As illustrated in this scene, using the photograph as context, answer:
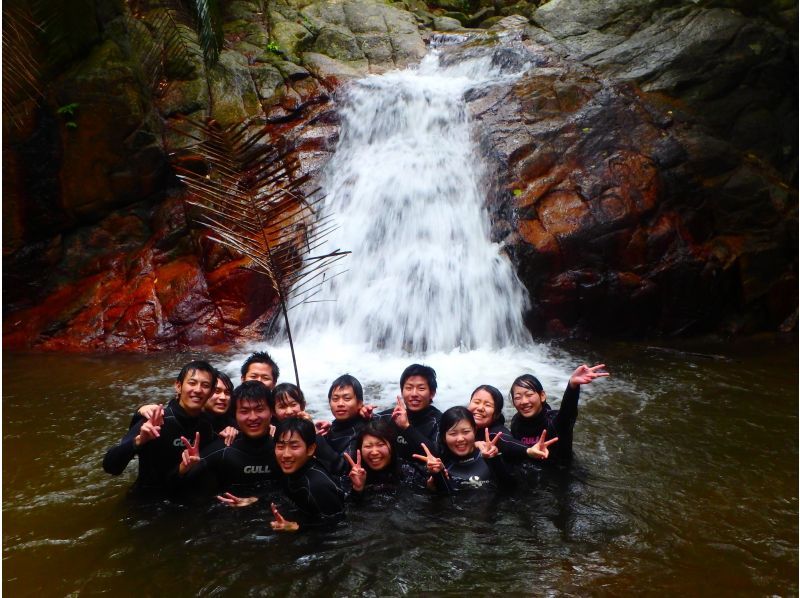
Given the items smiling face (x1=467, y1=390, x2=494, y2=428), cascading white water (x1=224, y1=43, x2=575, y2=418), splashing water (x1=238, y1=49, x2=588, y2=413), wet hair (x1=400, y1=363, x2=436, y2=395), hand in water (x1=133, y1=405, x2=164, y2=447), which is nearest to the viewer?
hand in water (x1=133, y1=405, x2=164, y2=447)

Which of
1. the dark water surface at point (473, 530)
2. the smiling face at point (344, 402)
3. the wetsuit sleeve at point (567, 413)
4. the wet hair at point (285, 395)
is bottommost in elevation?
the dark water surface at point (473, 530)

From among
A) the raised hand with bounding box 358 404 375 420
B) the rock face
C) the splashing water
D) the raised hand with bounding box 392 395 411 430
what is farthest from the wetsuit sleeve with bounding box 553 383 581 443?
the rock face

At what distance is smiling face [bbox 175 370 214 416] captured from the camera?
12.6 feet

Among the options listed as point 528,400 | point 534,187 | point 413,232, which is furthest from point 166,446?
point 534,187

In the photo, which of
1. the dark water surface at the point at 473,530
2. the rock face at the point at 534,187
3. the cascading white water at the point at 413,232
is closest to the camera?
the dark water surface at the point at 473,530

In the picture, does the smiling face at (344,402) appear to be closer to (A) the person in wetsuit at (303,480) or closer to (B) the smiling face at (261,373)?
(B) the smiling face at (261,373)

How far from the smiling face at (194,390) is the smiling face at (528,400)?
2.14 m

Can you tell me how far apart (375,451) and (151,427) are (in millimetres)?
1376

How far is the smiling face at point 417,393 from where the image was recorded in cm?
451

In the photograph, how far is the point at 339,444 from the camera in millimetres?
4398

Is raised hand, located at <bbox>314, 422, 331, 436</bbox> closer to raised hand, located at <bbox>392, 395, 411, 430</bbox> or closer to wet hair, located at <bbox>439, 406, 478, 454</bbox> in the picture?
raised hand, located at <bbox>392, 395, 411, 430</bbox>

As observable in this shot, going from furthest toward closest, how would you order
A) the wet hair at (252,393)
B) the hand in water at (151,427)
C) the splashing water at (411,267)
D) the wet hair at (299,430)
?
1. the splashing water at (411,267)
2. the wet hair at (252,393)
3. the wet hair at (299,430)
4. the hand in water at (151,427)

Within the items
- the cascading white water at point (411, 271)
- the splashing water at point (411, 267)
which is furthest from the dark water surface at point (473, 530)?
the splashing water at point (411, 267)

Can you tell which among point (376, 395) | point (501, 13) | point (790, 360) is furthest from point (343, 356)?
point (501, 13)
